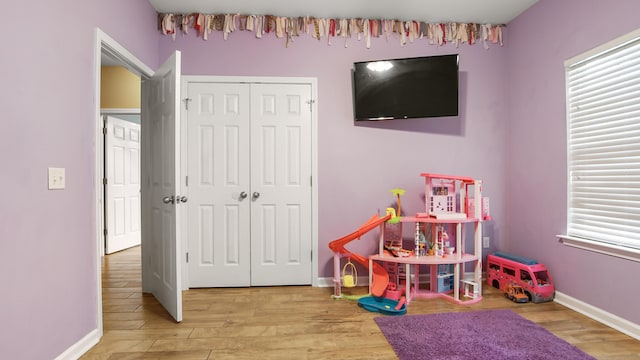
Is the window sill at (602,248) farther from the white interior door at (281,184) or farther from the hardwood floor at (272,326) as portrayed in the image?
the white interior door at (281,184)

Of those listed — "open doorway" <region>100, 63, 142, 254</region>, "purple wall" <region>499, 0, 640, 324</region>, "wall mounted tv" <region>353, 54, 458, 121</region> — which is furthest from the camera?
"open doorway" <region>100, 63, 142, 254</region>

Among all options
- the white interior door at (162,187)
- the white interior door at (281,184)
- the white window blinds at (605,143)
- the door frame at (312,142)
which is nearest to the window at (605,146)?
the white window blinds at (605,143)

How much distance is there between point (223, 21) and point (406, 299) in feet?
9.96

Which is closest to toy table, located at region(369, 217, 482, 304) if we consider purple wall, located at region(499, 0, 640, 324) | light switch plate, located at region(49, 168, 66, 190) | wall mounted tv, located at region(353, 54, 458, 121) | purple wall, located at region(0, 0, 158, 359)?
purple wall, located at region(499, 0, 640, 324)

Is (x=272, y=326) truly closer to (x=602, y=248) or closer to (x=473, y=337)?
(x=473, y=337)

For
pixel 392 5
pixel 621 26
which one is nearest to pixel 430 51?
pixel 392 5

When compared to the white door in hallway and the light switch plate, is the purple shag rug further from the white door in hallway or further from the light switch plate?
the light switch plate

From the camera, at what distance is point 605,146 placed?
2.33 metres

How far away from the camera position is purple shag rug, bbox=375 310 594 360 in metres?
1.88

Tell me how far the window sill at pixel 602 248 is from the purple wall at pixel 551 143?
0.04 meters

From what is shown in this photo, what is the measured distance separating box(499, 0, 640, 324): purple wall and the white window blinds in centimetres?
8

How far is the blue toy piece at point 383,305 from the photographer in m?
2.45

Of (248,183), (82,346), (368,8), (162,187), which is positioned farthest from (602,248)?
(82,346)

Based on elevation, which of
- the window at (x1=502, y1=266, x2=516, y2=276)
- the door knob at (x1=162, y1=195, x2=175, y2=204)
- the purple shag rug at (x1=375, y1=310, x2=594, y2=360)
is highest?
the door knob at (x1=162, y1=195, x2=175, y2=204)
